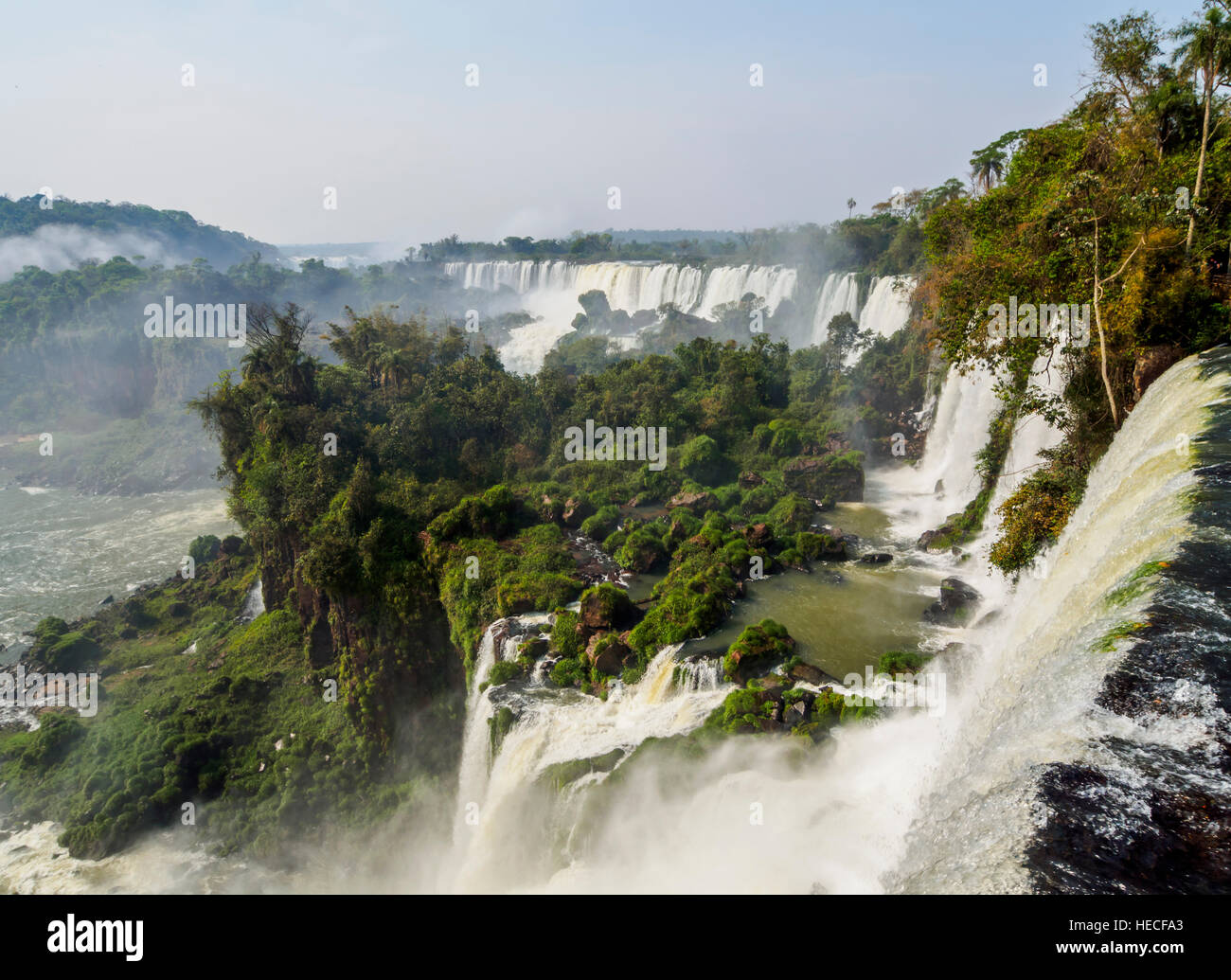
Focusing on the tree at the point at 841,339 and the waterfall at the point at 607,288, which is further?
the waterfall at the point at 607,288

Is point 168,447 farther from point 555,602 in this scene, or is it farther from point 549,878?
point 549,878

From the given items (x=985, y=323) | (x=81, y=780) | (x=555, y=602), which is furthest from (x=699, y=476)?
(x=81, y=780)

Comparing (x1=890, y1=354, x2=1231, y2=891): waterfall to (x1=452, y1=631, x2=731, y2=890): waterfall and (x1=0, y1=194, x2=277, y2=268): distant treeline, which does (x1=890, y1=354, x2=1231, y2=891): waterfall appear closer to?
(x1=452, y1=631, x2=731, y2=890): waterfall

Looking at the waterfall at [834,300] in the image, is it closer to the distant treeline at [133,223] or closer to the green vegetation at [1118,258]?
the green vegetation at [1118,258]

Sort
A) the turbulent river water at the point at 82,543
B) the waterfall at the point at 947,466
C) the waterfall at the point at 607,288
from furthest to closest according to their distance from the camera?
1. the waterfall at the point at 607,288
2. the turbulent river water at the point at 82,543
3. the waterfall at the point at 947,466

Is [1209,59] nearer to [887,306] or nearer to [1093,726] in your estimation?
[1093,726]

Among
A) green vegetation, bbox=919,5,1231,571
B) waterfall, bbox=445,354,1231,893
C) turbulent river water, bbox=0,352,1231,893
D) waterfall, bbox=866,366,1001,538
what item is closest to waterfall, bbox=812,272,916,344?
waterfall, bbox=866,366,1001,538

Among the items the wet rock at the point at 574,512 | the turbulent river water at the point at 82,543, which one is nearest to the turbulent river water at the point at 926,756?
the wet rock at the point at 574,512
